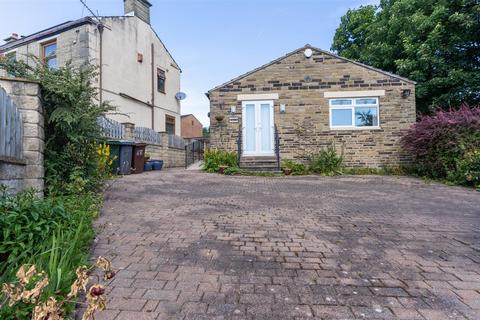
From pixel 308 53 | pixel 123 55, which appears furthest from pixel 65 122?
pixel 123 55

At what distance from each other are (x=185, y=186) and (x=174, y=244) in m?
4.19

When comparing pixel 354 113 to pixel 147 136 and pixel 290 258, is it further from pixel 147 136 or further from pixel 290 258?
pixel 290 258

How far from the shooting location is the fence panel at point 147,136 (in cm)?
1229

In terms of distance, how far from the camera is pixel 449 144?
8.45 m

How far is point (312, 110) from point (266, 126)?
6.37 ft

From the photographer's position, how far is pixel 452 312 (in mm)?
2014

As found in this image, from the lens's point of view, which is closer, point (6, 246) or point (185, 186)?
point (6, 246)

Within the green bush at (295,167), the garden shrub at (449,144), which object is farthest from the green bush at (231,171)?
the garden shrub at (449,144)

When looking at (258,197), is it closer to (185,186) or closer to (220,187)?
(220,187)

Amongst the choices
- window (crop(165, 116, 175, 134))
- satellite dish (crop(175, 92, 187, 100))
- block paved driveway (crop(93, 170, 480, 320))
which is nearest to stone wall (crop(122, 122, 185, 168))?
window (crop(165, 116, 175, 134))

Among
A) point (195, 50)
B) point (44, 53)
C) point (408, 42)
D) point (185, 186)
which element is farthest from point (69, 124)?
point (408, 42)

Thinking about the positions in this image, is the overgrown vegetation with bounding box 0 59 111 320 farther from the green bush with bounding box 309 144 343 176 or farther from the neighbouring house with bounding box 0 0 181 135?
the green bush with bounding box 309 144 343 176

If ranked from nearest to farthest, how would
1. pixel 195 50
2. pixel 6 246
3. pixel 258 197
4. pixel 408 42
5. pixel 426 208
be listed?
pixel 6 246
pixel 426 208
pixel 258 197
pixel 195 50
pixel 408 42

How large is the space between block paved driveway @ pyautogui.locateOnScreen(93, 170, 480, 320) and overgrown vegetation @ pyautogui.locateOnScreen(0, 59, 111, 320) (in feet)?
1.16
